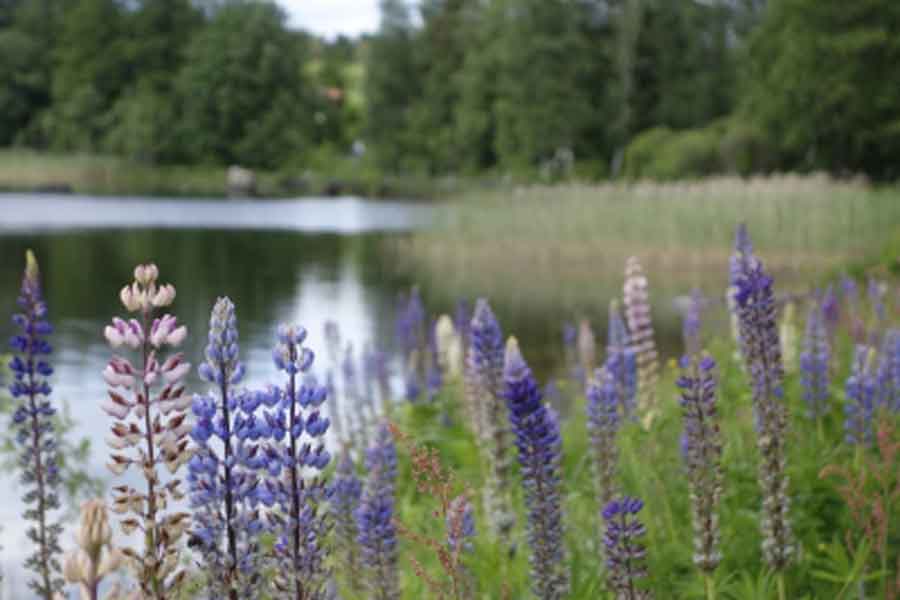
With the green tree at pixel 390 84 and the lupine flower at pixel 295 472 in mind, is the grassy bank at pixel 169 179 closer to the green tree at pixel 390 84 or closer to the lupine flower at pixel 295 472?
the green tree at pixel 390 84

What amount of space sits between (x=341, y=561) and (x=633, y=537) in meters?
2.23

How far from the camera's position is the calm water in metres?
12.3

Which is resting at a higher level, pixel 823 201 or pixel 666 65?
pixel 666 65

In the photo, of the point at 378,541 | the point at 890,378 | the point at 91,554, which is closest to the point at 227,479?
the point at 91,554

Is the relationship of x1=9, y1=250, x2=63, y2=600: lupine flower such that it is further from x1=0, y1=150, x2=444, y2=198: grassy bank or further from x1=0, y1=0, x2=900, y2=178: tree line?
x1=0, y1=150, x2=444, y2=198: grassy bank

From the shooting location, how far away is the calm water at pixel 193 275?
12258mm

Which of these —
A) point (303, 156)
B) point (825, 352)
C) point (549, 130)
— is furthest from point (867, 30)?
point (303, 156)

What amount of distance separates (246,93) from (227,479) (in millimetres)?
81364

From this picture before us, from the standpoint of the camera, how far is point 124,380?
191cm

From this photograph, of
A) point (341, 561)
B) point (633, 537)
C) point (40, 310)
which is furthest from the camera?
point (341, 561)

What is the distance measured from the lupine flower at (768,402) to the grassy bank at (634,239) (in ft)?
45.4

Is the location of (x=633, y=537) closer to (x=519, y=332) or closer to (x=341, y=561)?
(x=341, y=561)

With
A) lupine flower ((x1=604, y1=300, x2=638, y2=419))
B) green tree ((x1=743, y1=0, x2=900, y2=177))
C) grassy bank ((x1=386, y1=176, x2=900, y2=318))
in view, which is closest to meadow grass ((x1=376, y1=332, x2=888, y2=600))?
lupine flower ((x1=604, y1=300, x2=638, y2=419))

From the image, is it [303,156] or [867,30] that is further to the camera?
[303,156]
